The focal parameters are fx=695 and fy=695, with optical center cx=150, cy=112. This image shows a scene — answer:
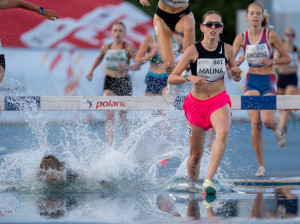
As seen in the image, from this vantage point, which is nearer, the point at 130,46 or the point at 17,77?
the point at 130,46

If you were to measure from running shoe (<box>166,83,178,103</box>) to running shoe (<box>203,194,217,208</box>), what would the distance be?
6.20 ft

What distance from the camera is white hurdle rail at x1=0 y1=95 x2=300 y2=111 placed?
29.0ft

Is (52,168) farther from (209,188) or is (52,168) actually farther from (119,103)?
(119,103)

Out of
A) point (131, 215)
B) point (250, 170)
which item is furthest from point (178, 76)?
point (250, 170)

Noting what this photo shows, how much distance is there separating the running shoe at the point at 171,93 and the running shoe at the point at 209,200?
189 centimetres

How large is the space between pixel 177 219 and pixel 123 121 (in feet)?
17.1

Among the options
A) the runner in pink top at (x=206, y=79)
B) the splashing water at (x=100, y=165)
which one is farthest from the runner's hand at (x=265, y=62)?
the runner in pink top at (x=206, y=79)

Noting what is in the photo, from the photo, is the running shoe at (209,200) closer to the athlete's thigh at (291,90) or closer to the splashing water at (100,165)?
the splashing water at (100,165)

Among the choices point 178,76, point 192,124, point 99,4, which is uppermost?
point 99,4

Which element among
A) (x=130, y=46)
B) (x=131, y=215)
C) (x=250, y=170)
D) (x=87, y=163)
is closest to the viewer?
(x=131, y=215)

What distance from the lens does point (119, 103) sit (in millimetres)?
9016

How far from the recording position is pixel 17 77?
16.6 m

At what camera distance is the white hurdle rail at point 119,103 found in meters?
8.84

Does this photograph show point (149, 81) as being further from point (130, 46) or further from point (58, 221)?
point (58, 221)
